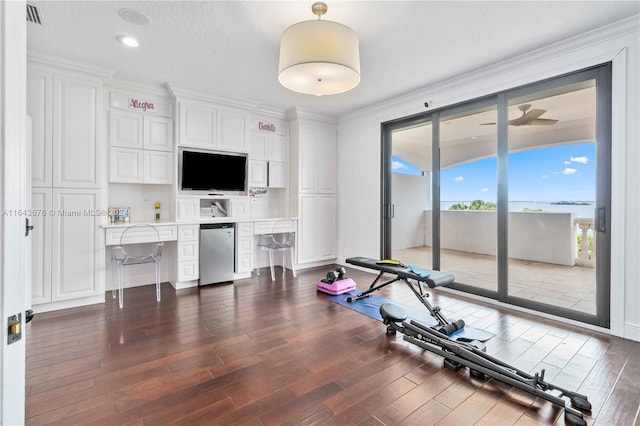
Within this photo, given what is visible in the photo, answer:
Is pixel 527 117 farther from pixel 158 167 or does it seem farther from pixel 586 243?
pixel 158 167

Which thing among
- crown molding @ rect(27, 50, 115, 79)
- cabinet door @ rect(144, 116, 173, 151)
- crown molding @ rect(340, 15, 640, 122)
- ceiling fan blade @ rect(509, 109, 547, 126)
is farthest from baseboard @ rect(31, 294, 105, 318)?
ceiling fan blade @ rect(509, 109, 547, 126)

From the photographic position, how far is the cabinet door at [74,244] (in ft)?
12.0

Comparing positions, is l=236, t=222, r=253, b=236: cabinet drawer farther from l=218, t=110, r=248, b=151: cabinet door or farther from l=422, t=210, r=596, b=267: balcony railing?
l=422, t=210, r=596, b=267: balcony railing

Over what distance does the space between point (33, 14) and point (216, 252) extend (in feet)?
10.7

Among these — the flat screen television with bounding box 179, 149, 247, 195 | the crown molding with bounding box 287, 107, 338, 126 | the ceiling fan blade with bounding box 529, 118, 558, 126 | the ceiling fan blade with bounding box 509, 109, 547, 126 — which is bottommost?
the flat screen television with bounding box 179, 149, 247, 195

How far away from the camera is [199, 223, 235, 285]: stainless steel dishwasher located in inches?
183

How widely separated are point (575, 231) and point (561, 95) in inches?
61.6

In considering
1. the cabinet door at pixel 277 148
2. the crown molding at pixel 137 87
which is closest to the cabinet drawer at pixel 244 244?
the cabinet door at pixel 277 148

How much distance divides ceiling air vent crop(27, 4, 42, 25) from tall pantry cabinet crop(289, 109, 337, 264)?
3592 millimetres

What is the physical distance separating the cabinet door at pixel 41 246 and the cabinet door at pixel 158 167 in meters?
1.17

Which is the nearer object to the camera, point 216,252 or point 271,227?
point 216,252

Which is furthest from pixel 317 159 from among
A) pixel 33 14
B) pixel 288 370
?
pixel 288 370

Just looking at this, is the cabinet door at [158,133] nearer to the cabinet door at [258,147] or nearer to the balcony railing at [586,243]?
the cabinet door at [258,147]

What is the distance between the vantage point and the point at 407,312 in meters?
3.59
